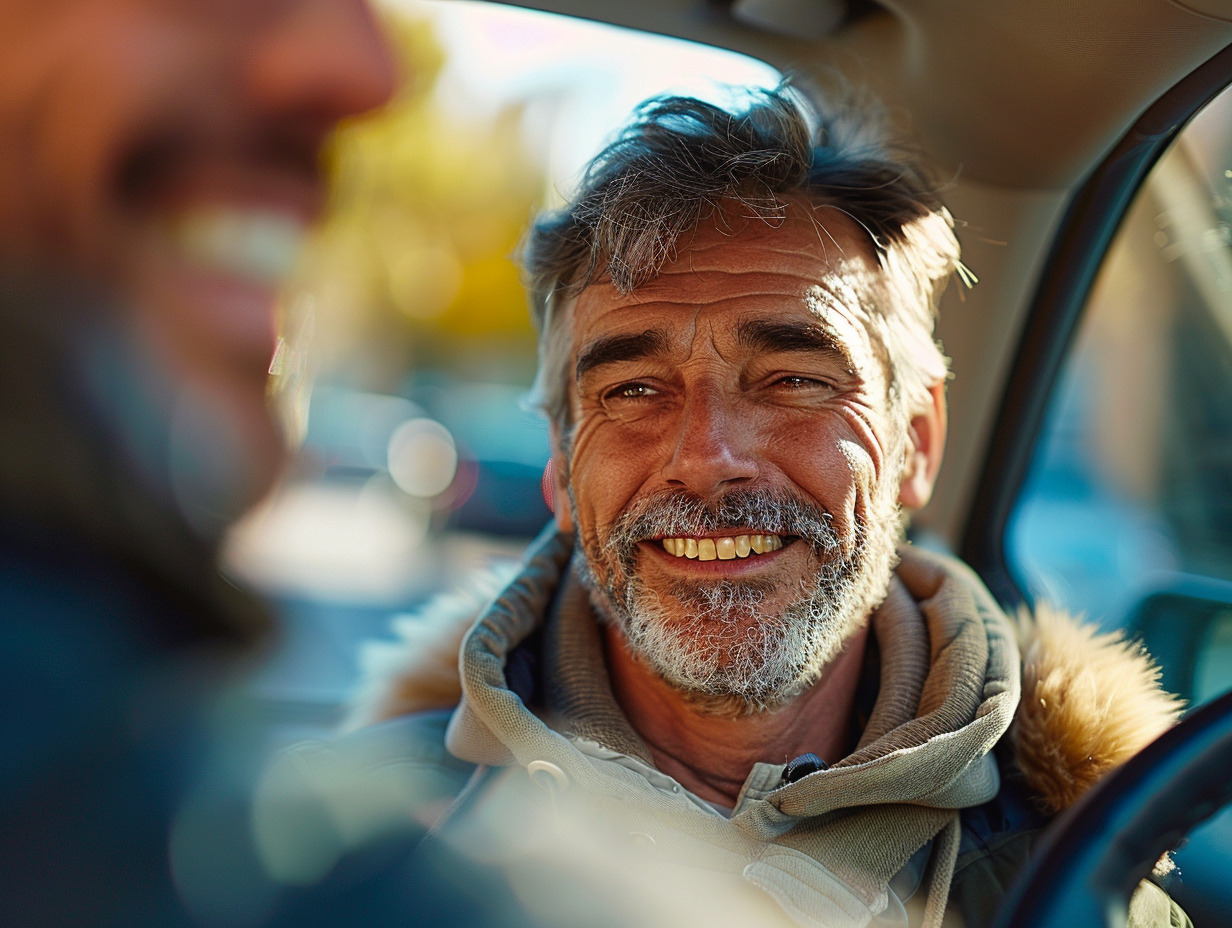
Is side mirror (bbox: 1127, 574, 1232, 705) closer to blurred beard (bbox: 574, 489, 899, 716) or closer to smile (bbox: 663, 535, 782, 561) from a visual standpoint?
blurred beard (bbox: 574, 489, 899, 716)

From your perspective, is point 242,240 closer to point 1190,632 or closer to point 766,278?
point 766,278

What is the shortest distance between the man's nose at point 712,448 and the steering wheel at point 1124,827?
102cm

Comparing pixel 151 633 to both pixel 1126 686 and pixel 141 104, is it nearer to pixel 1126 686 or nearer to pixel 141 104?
pixel 141 104

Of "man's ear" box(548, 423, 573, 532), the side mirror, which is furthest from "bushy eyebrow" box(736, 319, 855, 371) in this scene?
the side mirror

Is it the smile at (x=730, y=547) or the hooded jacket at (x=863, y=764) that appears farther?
the smile at (x=730, y=547)

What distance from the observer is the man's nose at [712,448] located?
6.75 feet

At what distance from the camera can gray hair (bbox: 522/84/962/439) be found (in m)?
2.23

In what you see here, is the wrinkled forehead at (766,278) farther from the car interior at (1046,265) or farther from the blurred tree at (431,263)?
the blurred tree at (431,263)

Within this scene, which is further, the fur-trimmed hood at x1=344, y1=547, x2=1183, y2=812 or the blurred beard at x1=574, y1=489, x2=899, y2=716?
the blurred beard at x1=574, y1=489, x2=899, y2=716

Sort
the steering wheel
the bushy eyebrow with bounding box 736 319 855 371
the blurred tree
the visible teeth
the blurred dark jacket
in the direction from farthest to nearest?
1. the blurred tree
2. the bushy eyebrow with bounding box 736 319 855 371
3. the steering wheel
4. the visible teeth
5. the blurred dark jacket

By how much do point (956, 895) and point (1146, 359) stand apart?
2106 millimetres

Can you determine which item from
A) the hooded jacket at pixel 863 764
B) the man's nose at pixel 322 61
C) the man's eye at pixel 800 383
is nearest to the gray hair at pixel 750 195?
the man's eye at pixel 800 383

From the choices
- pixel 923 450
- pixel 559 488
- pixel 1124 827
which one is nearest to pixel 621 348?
pixel 559 488

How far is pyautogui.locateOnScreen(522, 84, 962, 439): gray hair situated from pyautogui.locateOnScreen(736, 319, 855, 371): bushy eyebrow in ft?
0.66
